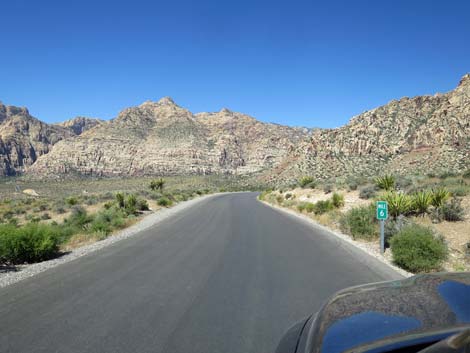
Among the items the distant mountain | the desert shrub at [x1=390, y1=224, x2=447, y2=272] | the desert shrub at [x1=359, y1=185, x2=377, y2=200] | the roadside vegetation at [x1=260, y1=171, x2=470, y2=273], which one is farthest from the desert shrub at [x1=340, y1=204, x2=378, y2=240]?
the distant mountain

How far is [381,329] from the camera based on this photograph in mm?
2170

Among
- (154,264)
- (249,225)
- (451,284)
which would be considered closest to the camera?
(451,284)

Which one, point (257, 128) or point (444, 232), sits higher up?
point (257, 128)

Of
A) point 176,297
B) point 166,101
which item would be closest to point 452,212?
point 176,297

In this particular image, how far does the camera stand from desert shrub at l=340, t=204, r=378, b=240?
12.6 metres

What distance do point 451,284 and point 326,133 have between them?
79.0 metres

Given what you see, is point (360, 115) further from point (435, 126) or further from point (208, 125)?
point (208, 125)

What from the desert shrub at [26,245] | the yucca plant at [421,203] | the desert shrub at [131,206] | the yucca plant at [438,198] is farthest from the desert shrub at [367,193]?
the desert shrub at [26,245]

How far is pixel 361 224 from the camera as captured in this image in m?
13.3

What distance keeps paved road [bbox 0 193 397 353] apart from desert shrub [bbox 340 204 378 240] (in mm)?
2131

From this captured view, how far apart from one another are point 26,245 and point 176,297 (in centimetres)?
604

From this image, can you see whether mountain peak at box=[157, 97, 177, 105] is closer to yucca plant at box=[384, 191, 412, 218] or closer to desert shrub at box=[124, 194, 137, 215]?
desert shrub at box=[124, 194, 137, 215]

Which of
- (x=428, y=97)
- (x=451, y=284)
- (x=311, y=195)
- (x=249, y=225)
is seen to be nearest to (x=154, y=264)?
(x=451, y=284)

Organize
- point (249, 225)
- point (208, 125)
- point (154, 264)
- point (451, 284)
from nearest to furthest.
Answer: point (451, 284)
point (154, 264)
point (249, 225)
point (208, 125)
